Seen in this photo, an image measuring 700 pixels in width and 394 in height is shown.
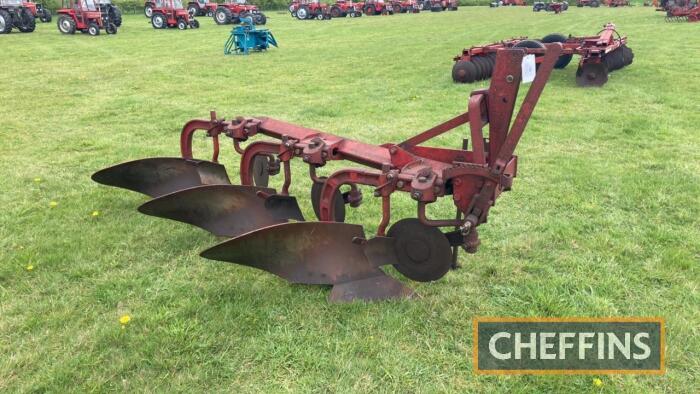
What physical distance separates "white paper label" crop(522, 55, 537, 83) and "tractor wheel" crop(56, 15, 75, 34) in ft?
78.3

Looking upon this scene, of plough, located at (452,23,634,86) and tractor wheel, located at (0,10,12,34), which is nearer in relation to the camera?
plough, located at (452,23,634,86)

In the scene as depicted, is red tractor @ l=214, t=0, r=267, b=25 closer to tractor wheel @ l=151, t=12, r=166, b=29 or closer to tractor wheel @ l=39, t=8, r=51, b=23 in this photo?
tractor wheel @ l=151, t=12, r=166, b=29

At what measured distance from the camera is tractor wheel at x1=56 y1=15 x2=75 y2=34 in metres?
21.9

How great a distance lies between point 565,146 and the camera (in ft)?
19.9

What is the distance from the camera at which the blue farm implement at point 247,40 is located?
53.2ft

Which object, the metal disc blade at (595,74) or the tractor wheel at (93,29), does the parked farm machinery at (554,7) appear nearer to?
the tractor wheel at (93,29)

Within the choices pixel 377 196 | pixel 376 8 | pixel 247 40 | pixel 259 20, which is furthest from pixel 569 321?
pixel 376 8

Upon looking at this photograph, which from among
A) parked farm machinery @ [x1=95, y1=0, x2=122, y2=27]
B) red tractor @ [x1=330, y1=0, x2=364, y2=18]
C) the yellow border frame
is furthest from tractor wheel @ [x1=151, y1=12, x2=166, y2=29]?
the yellow border frame

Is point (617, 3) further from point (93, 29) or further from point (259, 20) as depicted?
point (93, 29)


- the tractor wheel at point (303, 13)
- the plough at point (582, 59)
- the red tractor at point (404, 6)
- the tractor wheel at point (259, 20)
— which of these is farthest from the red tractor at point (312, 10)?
the plough at point (582, 59)

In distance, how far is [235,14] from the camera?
93.7ft

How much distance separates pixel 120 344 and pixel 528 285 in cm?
240

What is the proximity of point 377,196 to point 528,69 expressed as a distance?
1083 millimetres

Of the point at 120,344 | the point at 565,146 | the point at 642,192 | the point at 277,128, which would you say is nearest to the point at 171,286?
the point at 120,344
